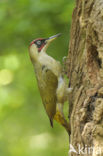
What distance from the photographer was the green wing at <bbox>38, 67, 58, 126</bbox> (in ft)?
19.0

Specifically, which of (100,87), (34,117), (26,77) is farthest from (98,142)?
(34,117)

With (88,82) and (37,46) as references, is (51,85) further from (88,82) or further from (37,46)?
(88,82)

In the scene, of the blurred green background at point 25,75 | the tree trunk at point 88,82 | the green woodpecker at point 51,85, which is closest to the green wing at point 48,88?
the green woodpecker at point 51,85

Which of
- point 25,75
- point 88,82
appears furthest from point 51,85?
point 25,75

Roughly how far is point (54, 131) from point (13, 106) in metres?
1.26

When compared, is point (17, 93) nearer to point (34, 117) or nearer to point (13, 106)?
point (13, 106)

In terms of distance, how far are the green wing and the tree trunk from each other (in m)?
0.81

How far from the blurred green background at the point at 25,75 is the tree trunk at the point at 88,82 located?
102 inches

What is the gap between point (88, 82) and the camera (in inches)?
181

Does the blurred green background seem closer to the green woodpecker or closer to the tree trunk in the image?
the green woodpecker

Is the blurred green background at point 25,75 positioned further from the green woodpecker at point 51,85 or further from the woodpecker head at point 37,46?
the green woodpecker at point 51,85

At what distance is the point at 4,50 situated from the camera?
28.6ft

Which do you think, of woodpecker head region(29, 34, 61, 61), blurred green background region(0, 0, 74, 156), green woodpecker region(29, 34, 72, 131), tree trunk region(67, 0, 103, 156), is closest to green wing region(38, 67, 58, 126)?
green woodpecker region(29, 34, 72, 131)

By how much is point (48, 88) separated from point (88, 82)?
4.63ft
